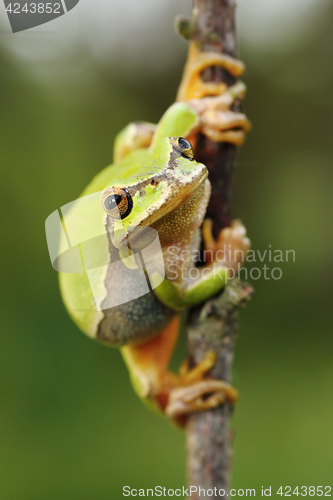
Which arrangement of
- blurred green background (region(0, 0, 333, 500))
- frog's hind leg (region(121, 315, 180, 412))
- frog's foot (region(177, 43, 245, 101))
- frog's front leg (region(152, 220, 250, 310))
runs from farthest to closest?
blurred green background (region(0, 0, 333, 500)), frog's hind leg (region(121, 315, 180, 412)), frog's foot (region(177, 43, 245, 101)), frog's front leg (region(152, 220, 250, 310))

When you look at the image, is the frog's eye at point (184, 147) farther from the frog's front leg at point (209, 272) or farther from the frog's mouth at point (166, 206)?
the frog's front leg at point (209, 272)

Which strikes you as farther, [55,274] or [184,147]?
[55,274]

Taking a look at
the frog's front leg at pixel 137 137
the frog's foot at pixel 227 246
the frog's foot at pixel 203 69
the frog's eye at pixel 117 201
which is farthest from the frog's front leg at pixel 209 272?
the frog's front leg at pixel 137 137

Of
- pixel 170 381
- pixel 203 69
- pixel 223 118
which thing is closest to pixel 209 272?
pixel 223 118

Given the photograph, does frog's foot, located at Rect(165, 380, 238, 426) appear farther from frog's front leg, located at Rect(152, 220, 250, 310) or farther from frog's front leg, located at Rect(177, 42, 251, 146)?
frog's front leg, located at Rect(177, 42, 251, 146)

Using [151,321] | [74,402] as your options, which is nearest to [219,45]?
[151,321]

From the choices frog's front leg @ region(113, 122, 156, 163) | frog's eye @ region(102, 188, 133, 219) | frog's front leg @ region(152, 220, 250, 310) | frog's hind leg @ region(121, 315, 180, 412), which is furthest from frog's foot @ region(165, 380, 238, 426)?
frog's front leg @ region(113, 122, 156, 163)

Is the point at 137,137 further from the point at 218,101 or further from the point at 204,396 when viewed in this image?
the point at 204,396
